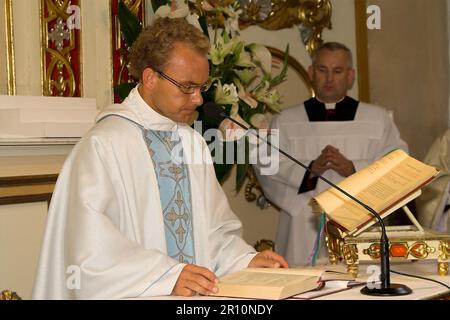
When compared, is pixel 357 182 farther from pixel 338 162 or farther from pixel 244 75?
pixel 338 162

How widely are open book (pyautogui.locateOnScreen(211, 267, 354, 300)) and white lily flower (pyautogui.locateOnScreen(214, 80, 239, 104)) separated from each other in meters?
2.07

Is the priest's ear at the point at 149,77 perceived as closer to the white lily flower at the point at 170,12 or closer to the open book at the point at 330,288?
the open book at the point at 330,288

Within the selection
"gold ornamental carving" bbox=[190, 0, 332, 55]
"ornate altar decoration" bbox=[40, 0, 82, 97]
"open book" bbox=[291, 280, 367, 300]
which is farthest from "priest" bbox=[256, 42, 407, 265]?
"open book" bbox=[291, 280, 367, 300]

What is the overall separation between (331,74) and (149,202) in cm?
313

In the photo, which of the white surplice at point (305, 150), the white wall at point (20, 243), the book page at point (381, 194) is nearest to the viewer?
the book page at point (381, 194)

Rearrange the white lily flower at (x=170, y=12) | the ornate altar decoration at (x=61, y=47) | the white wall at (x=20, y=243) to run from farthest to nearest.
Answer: the white lily flower at (x=170, y=12) < the ornate altar decoration at (x=61, y=47) < the white wall at (x=20, y=243)

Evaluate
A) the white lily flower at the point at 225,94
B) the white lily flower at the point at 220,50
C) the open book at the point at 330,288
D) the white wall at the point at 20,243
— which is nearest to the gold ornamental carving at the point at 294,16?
the white lily flower at the point at 220,50

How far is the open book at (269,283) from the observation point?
2.84 m

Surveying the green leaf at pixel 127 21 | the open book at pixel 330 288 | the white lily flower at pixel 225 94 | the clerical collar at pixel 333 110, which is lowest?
the open book at pixel 330 288

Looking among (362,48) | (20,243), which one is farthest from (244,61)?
(362,48)

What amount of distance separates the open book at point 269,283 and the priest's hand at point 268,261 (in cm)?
20

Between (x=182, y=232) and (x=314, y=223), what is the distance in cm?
281

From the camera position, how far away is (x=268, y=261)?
3467 mm
